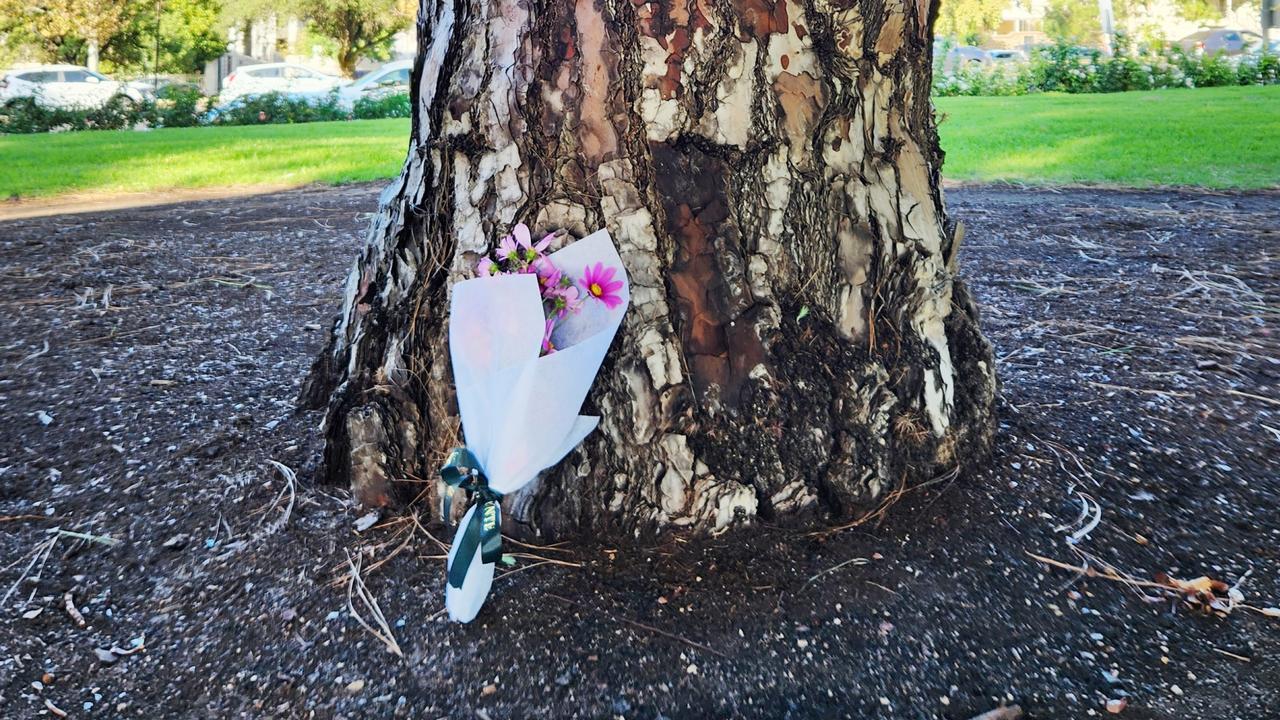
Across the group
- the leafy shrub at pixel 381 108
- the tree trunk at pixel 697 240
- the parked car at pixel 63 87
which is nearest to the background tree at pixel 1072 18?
the leafy shrub at pixel 381 108

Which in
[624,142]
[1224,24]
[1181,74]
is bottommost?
[624,142]

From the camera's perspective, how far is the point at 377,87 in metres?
24.6

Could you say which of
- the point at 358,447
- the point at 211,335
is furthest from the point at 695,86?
the point at 211,335

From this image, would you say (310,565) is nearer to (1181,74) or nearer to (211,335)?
(211,335)

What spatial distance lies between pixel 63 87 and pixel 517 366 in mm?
29175

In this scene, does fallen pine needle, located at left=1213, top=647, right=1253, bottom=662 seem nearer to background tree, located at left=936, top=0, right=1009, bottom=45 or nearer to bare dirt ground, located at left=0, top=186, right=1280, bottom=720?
bare dirt ground, located at left=0, top=186, right=1280, bottom=720

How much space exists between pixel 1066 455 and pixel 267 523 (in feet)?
5.83

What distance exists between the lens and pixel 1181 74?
18.2 metres

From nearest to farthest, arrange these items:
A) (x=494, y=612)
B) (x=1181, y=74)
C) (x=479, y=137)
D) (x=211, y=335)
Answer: (x=494, y=612)
(x=479, y=137)
(x=211, y=335)
(x=1181, y=74)

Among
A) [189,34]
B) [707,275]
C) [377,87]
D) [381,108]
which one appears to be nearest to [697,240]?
[707,275]

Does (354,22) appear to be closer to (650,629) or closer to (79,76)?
(79,76)

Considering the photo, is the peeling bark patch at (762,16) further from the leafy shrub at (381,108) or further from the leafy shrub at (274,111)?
the leafy shrub at (381,108)

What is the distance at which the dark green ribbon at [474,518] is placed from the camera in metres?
1.63

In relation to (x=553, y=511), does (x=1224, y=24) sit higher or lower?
higher
